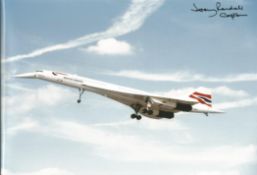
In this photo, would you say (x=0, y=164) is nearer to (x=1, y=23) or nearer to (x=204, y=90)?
(x=1, y=23)

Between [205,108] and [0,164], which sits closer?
[0,164]

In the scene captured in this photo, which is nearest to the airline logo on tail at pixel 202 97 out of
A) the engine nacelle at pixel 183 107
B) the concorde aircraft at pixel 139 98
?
the concorde aircraft at pixel 139 98

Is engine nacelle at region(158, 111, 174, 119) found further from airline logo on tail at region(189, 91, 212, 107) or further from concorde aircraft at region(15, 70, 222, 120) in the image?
airline logo on tail at region(189, 91, 212, 107)

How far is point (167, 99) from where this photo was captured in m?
34.7

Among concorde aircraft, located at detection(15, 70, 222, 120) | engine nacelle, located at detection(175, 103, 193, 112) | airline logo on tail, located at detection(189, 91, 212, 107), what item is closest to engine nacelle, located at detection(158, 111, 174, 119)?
concorde aircraft, located at detection(15, 70, 222, 120)

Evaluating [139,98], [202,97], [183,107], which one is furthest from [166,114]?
[202,97]

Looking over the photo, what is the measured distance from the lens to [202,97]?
1495 inches

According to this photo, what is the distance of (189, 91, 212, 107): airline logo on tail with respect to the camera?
37750 millimetres

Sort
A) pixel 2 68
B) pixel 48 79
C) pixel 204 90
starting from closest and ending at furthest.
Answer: pixel 2 68, pixel 48 79, pixel 204 90

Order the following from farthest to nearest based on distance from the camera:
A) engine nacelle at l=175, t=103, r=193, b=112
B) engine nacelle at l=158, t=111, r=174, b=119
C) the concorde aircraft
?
1. engine nacelle at l=158, t=111, r=174, b=119
2. engine nacelle at l=175, t=103, r=193, b=112
3. the concorde aircraft

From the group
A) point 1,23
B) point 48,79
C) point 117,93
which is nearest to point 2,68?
point 1,23

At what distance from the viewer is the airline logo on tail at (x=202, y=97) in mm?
37750

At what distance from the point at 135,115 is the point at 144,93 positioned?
222cm

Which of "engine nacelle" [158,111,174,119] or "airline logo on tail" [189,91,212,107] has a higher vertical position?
"airline logo on tail" [189,91,212,107]
